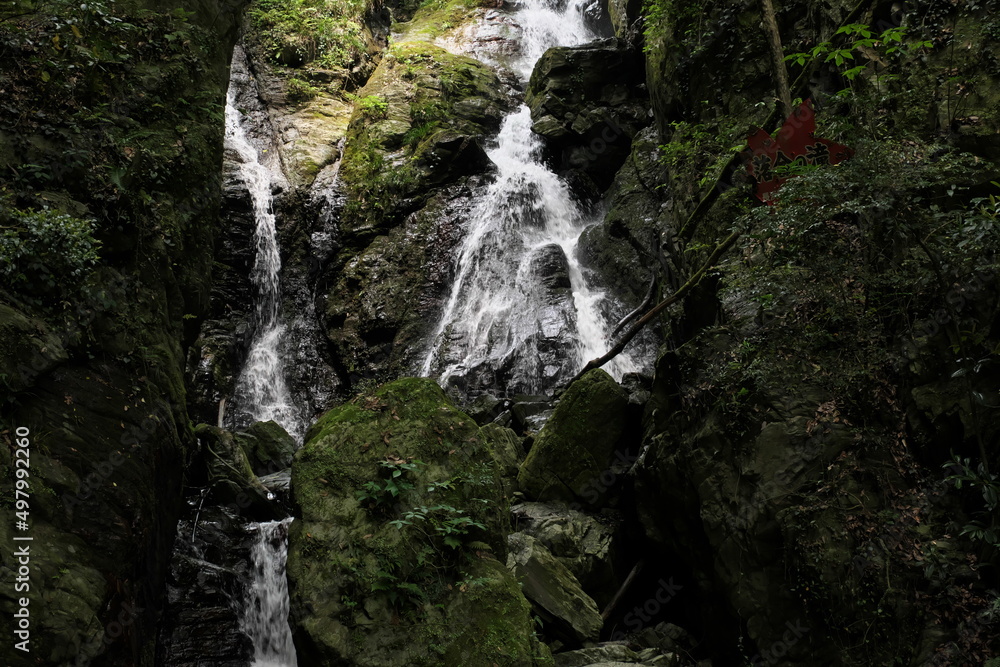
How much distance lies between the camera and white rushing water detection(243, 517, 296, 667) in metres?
6.68

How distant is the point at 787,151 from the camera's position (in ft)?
19.8

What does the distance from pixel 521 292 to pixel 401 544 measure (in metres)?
9.28

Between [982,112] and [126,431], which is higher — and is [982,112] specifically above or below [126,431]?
above

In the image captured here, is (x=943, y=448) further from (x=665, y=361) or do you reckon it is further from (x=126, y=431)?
(x=126, y=431)

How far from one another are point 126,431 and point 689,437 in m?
5.32

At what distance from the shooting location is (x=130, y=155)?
616 cm

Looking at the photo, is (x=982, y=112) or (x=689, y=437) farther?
(x=689, y=437)

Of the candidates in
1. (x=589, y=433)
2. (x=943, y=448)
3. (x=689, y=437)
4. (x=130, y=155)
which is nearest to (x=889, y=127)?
(x=943, y=448)

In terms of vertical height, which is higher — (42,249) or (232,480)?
(42,249)

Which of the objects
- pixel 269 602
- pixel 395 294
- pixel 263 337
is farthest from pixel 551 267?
pixel 269 602

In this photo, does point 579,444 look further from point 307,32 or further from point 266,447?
point 307,32

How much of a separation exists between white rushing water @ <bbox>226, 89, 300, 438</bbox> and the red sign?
10.2 metres

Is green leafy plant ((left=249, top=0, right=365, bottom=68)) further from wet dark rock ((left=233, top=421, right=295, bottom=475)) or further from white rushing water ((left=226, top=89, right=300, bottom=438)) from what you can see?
wet dark rock ((left=233, top=421, right=295, bottom=475))

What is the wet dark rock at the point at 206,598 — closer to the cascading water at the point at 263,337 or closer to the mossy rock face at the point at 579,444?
the cascading water at the point at 263,337
